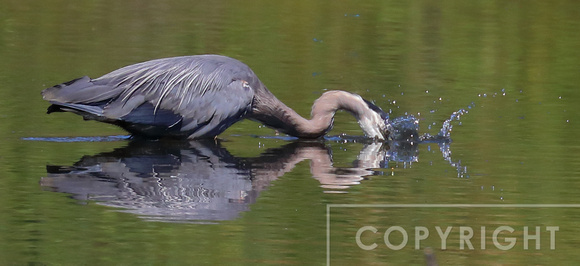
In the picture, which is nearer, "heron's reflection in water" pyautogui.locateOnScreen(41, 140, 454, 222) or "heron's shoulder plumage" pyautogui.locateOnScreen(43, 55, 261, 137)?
"heron's reflection in water" pyautogui.locateOnScreen(41, 140, 454, 222)

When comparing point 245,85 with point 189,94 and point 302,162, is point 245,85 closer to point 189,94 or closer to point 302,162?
point 189,94

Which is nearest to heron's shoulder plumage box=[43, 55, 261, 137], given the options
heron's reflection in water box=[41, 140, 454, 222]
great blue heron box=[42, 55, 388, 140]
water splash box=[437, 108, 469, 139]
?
great blue heron box=[42, 55, 388, 140]

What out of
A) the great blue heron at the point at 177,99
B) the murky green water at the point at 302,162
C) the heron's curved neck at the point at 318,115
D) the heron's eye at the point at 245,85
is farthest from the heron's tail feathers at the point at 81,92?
the heron's curved neck at the point at 318,115

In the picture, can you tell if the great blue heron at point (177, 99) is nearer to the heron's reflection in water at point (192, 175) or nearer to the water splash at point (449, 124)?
the heron's reflection in water at point (192, 175)

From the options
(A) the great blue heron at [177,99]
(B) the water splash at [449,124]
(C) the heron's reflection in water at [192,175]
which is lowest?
(C) the heron's reflection in water at [192,175]

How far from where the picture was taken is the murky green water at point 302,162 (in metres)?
7.41

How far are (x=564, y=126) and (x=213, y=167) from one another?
385 centimetres

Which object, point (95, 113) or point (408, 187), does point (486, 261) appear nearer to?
point (408, 187)

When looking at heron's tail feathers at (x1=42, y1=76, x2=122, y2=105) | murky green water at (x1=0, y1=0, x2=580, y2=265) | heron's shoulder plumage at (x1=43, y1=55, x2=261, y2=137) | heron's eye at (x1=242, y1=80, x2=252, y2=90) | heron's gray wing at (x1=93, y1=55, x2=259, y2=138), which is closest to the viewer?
murky green water at (x1=0, y1=0, x2=580, y2=265)

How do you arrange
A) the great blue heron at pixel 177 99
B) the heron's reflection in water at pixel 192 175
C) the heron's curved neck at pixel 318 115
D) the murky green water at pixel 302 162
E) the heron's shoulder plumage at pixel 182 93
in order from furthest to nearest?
1. the heron's curved neck at pixel 318 115
2. the heron's shoulder plumage at pixel 182 93
3. the great blue heron at pixel 177 99
4. the heron's reflection in water at pixel 192 175
5. the murky green water at pixel 302 162

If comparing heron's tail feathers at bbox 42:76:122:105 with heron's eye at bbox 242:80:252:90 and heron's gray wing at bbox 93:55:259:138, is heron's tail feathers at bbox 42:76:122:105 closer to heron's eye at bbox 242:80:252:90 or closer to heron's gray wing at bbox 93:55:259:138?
heron's gray wing at bbox 93:55:259:138

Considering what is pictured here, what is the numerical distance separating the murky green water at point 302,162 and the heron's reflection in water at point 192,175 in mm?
21

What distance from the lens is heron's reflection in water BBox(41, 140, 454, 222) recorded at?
8.27 meters

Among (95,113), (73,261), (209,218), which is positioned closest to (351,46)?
(95,113)
